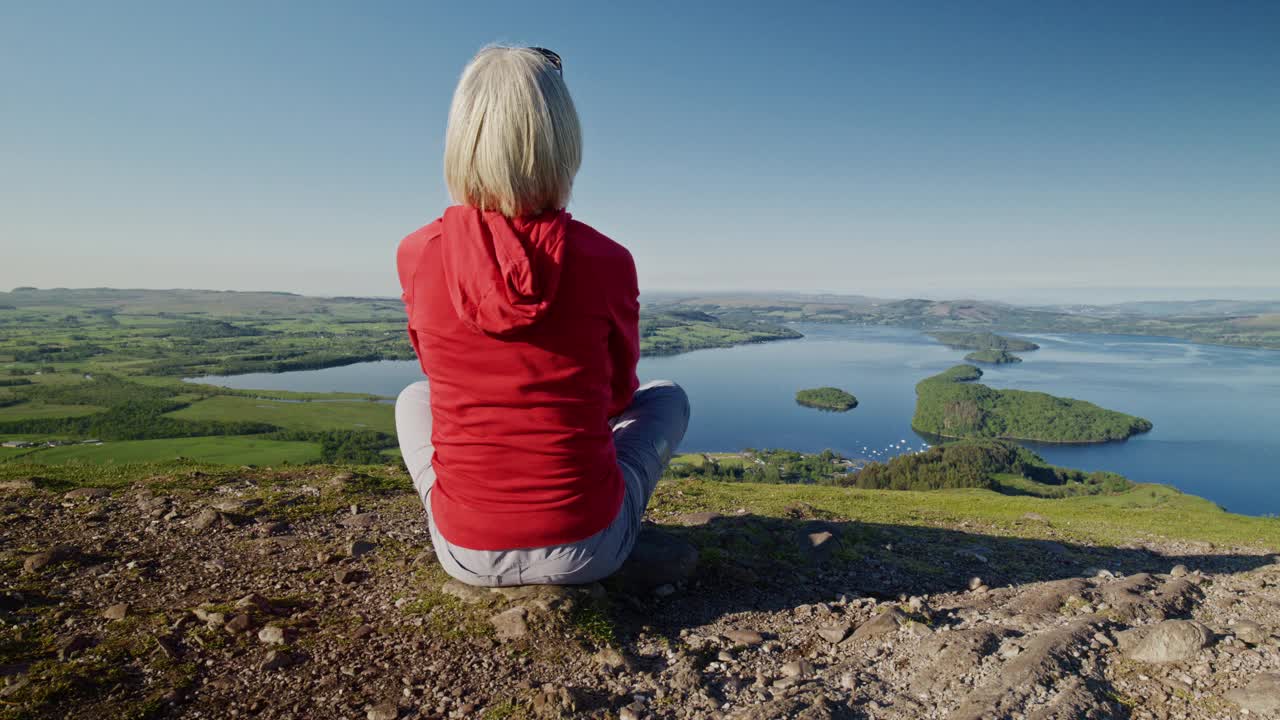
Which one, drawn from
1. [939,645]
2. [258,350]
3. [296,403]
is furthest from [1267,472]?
[258,350]

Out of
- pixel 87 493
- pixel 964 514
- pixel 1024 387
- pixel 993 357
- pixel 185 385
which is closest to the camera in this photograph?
pixel 87 493

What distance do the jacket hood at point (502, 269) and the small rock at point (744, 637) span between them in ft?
6.35

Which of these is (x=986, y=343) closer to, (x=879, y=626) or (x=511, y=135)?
(x=879, y=626)

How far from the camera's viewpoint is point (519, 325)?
212 centimetres

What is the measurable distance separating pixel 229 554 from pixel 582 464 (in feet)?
9.37

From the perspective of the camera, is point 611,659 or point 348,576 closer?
point 611,659

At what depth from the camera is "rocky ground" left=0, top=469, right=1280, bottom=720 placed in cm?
232

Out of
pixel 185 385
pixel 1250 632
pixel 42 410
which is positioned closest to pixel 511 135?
pixel 1250 632

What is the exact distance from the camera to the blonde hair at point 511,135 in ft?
7.11

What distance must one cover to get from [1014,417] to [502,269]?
106 meters

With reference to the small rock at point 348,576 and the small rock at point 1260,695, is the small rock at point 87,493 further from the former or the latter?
the small rock at point 1260,695

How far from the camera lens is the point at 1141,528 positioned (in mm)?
7836

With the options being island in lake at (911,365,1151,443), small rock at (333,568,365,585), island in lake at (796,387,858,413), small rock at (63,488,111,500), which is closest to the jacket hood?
small rock at (333,568,365,585)

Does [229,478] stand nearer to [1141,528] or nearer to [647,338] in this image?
[1141,528]
